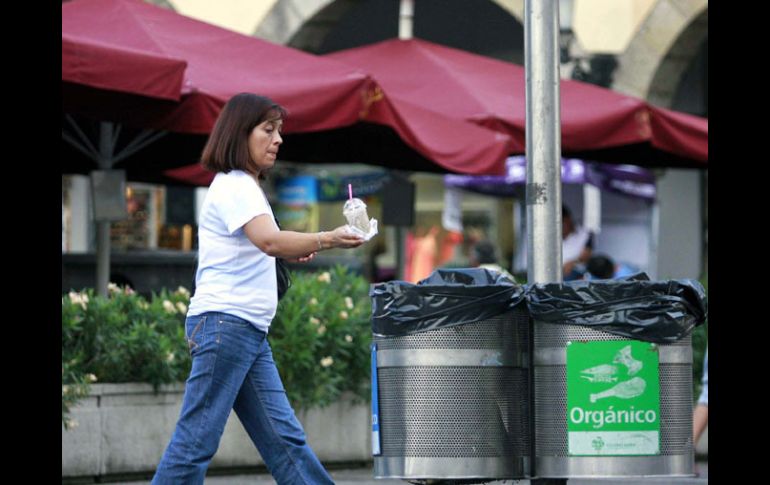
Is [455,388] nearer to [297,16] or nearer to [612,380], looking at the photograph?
[612,380]

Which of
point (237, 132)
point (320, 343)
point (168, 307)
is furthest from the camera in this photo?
point (320, 343)

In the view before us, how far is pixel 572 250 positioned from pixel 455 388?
749 cm

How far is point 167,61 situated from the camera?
939 cm

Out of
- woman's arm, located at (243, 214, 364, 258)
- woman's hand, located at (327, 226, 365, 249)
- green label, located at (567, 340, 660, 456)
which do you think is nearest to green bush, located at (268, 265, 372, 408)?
green label, located at (567, 340, 660, 456)

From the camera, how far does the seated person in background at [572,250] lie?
1248 cm

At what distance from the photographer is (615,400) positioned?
21.5 ft

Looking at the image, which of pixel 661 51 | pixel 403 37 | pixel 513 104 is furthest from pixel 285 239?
pixel 661 51

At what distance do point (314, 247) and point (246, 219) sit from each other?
1.04ft

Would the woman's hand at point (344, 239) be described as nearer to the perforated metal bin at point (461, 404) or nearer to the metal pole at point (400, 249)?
the perforated metal bin at point (461, 404)

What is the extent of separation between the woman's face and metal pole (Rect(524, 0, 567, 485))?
134 centimetres

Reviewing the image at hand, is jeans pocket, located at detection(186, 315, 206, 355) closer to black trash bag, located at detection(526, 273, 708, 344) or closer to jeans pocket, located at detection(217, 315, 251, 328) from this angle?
jeans pocket, located at detection(217, 315, 251, 328)

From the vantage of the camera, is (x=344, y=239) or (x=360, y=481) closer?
(x=344, y=239)
